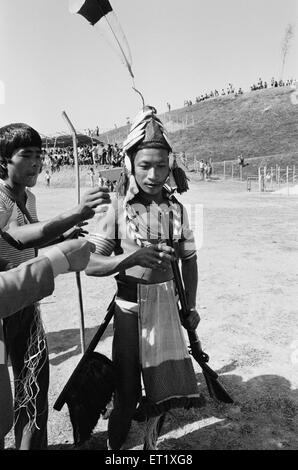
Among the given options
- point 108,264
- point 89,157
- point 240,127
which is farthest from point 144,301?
point 240,127

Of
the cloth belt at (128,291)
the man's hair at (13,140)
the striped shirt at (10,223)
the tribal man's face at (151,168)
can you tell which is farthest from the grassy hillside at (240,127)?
the striped shirt at (10,223)

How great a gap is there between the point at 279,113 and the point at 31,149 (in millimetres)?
58817

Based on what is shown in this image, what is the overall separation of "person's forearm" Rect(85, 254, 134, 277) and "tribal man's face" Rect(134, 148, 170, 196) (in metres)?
0.51

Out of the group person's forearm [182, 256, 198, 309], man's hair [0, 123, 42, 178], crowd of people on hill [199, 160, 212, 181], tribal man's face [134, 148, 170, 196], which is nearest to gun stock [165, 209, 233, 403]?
person's forearm [182, 256, 198, 309]

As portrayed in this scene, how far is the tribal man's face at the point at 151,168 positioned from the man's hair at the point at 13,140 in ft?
2.09

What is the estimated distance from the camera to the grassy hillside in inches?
1886

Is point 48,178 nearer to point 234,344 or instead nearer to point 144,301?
point 234,344

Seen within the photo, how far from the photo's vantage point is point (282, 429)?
9.73 ft

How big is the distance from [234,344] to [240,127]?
53.8 m

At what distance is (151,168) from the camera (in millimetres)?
2402

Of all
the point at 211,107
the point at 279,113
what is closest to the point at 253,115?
the point at 279,113

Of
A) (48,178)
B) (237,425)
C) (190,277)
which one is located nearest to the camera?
(190,277)

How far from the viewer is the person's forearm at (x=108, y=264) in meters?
2.17

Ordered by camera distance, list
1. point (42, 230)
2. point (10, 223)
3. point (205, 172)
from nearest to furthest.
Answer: point (42, 230), point (10, 223), point (205, 172)
